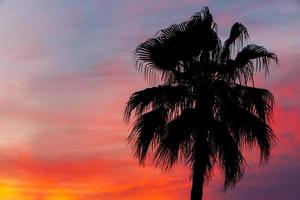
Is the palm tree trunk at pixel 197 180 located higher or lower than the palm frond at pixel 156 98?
lower

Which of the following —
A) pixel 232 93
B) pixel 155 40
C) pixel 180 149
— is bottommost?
pixel 180 149

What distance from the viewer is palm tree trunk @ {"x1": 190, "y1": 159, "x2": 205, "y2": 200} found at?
28875 millimetres

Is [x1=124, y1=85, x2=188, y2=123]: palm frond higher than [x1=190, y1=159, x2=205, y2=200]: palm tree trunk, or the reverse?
[x1=124, y1=85, x2=188, y2=123]: palm frond

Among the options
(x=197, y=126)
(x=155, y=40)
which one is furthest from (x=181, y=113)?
(x=155, y=40)

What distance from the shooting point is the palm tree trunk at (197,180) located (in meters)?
28.9

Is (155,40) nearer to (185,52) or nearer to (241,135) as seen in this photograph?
(185,52)

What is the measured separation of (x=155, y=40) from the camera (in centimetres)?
3095

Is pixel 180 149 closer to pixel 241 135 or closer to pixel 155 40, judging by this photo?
pixel 241 135

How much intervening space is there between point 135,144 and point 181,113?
1.89 m

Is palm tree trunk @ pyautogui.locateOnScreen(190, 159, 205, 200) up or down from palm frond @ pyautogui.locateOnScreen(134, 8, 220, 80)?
down

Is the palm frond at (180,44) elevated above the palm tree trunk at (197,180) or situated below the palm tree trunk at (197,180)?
above

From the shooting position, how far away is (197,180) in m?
29.0

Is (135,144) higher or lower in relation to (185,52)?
lower

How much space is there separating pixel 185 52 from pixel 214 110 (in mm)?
2264
